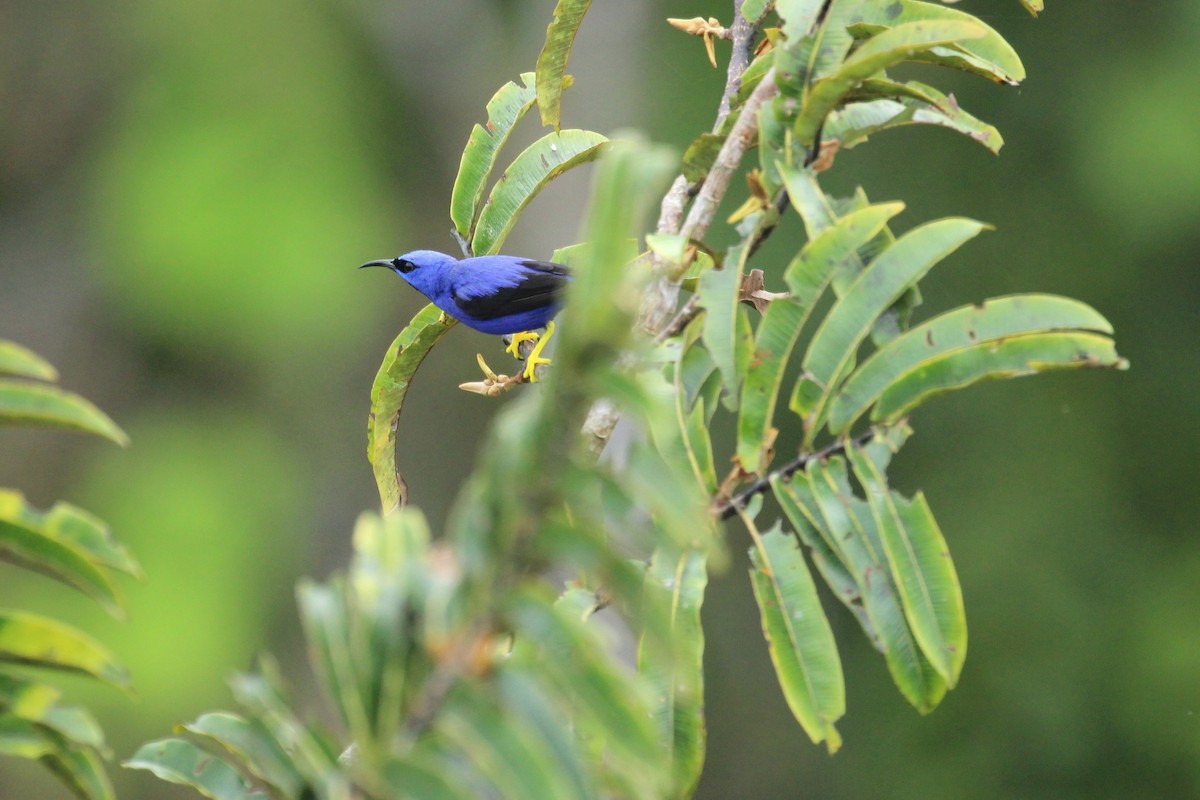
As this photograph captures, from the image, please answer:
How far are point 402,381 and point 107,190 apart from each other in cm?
923

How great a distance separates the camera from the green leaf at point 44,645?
1076 millimetres

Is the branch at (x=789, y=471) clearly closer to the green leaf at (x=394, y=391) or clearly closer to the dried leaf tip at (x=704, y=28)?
the green leaf at (x=394, y=391)

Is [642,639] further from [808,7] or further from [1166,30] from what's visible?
[1166,30]

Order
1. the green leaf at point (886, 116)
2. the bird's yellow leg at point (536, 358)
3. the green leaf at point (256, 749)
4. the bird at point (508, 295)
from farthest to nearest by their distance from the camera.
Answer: the bird at point (508, 295), the bird's yellow leg at point (536, 358), the green leaf at point (886, 116), the green leaf at point (256, 749)

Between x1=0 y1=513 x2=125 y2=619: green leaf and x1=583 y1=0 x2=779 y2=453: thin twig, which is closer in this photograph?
x1=0 y1=513 x2=125 y2=619: green leaf

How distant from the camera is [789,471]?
146 cm

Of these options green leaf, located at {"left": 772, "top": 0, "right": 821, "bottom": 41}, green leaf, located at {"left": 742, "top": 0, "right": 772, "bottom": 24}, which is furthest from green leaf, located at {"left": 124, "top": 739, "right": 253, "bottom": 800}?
green leaf, located at {"left": 742, "top": 0, "right": 772, "bottom": 24}

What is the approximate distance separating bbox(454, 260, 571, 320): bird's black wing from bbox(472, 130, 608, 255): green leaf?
845 mm

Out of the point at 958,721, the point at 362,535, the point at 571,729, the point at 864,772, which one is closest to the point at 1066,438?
the point at 958,721

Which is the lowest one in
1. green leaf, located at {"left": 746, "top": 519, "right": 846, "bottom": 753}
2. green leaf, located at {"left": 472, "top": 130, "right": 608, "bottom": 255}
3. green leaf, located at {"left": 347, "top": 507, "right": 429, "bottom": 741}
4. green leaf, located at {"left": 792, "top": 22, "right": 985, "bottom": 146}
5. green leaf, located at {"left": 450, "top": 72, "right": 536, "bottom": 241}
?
green leaf, located at {"left": 746, "top": 519, "right": 846, "bottom": 753}

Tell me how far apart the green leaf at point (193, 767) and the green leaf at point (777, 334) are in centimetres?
67

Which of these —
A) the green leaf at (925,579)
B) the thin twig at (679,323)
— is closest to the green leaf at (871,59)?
the thin twig at (679,323)

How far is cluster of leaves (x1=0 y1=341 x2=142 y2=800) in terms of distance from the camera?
1.07m

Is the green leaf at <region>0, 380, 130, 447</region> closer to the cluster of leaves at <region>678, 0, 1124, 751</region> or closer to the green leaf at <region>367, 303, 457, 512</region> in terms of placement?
the cluster of leaves at <region>678, 0, 1124, 751</region>
